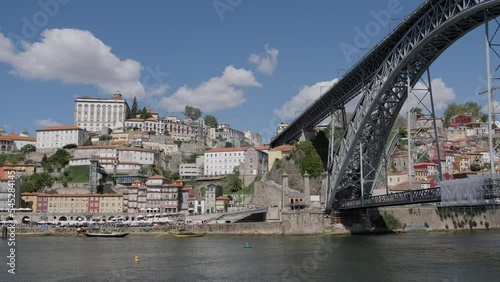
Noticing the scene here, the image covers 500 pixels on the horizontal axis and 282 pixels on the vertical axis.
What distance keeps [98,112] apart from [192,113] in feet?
74.1

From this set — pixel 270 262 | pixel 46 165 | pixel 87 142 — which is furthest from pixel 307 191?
pixel 87 142

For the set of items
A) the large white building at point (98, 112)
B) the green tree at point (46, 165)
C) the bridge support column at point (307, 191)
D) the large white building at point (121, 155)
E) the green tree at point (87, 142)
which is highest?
the large white building at point (98, 112)

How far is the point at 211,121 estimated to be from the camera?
121062 mm

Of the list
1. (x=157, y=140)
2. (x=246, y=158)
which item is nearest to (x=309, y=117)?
(x=246, y=158)

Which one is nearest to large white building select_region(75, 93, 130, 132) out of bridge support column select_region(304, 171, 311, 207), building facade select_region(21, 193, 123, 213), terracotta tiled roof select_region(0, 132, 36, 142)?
terracotta tiled roof select_region(0, 132, 36, 142)

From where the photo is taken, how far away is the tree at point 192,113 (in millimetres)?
118500

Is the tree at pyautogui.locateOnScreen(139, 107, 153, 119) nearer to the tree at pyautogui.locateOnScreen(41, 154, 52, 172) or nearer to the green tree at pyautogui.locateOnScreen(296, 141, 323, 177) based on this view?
the tree at pyautogui.locateOnScreen(41, 154, 52, 172)

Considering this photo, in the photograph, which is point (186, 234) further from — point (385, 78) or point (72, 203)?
point (385, 78)

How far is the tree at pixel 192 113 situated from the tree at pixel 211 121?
2.76 metres

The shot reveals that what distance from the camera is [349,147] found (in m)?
40.5

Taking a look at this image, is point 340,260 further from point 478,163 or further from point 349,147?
point 478,163

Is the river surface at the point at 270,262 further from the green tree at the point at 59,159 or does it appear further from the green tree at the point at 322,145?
the green tree at the point at 59,159

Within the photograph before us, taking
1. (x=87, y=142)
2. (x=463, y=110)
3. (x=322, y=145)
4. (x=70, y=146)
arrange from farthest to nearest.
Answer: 1. (x=463, y=110)
2. (x=87, y=142)
3. (x=70, y=146)
4. (x=322, y=145)

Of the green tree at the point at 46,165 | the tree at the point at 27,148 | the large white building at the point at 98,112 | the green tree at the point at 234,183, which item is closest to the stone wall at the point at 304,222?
the green tree at the point at 234,183
